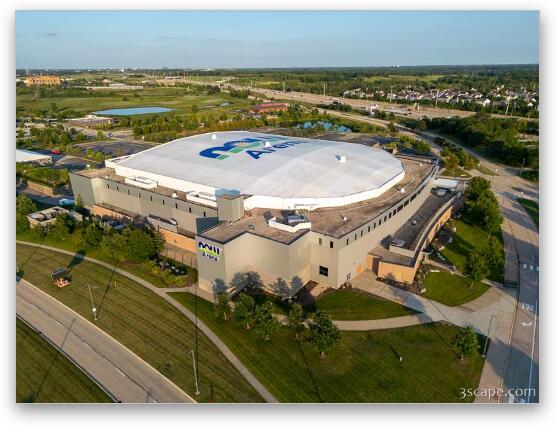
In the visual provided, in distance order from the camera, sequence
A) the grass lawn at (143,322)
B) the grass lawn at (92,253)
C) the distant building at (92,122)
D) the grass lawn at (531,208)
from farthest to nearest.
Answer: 1. the distant building at (92,122)
2. the grass lawn at (531,208)
3. the grass lawn at (92,253)
4. the grass lawn at (143,322)

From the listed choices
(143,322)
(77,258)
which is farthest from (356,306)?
(77,258)

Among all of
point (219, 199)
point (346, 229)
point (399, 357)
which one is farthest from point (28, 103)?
point (399, 357)

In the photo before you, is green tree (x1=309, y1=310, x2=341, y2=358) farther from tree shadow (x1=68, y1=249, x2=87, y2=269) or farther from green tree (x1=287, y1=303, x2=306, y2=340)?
tree shadow (x1=68, y1=249, x2=87, y2=269)

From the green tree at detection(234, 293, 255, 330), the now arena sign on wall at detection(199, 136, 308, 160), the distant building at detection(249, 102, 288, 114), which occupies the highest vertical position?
the distant building at detection(249, 102, 288, 114)

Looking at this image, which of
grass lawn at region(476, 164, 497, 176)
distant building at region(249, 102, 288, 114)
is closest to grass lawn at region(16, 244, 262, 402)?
grass lawn at region(476, 164, 497, 176)

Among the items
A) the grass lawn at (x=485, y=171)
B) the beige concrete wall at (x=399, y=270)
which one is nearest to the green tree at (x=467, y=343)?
the beige concrete wall at (x=399, y=270)

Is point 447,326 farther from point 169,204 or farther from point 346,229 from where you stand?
point 169,204

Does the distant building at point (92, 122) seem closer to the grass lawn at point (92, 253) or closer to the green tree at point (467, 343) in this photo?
the grass lawn at point (92, 253)
